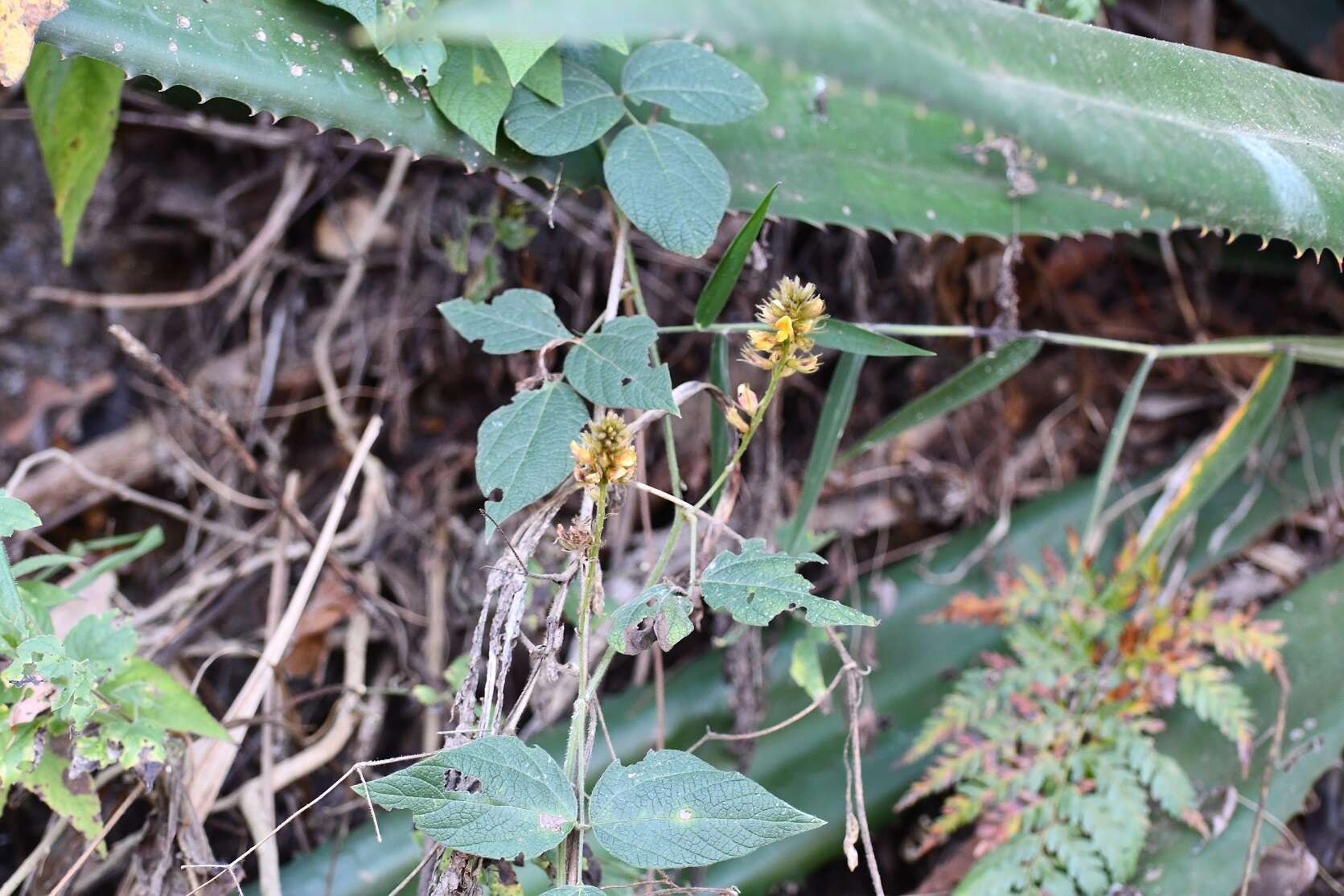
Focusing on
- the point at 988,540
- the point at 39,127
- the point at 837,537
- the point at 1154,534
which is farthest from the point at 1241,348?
the point at 39,127

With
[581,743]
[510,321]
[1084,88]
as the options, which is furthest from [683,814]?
[1084,88]

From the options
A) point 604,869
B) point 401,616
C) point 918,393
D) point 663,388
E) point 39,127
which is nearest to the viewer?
point 663,388

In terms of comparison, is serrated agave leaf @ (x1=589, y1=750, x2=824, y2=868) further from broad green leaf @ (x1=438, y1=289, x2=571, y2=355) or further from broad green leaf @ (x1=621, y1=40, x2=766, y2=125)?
broad green leaf @ (x1=621, y1=40, x2=766, y2=125)

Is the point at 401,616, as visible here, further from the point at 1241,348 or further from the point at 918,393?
the point at 1241,348

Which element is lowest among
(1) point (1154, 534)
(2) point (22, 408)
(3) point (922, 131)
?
(2) point (22, 408)

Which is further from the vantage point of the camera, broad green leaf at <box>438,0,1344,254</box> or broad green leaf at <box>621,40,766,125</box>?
broad green leaf at <box>621,40,766,125</box>

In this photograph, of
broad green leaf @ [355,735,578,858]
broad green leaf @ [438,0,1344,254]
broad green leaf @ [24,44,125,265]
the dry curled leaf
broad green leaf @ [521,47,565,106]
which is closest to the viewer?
broad green leaf @ [438,0,1344,254]

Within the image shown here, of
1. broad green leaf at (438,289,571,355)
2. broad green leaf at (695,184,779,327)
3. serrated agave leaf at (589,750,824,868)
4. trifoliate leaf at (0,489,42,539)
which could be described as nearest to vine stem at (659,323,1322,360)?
broad green leaf at (695,184,779,327)
